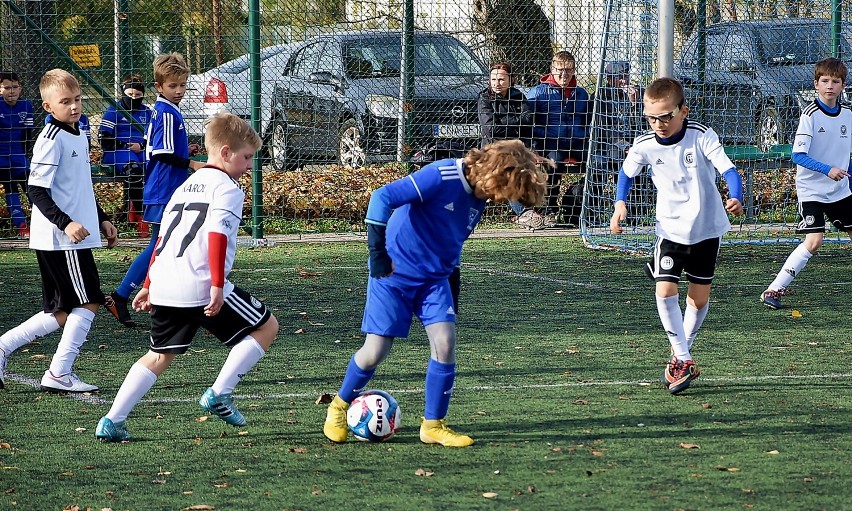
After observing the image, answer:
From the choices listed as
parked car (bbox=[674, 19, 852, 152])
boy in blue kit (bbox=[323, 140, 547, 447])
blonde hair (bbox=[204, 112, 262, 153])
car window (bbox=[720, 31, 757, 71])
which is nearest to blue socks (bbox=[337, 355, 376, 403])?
boy in blue kit (bbox=[323, 140, 547, 447])

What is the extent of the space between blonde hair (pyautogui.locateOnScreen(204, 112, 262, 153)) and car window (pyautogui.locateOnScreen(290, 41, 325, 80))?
8467mm

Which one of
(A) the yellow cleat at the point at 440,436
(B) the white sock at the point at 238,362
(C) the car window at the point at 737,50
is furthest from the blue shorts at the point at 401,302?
(C) the car window at the point at 737,50

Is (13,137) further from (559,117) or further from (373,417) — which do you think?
(373,417)

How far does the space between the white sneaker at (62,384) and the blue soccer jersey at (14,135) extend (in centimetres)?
713

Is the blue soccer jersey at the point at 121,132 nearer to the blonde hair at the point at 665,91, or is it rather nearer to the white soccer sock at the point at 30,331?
the white soccer sock at the point at 30,331

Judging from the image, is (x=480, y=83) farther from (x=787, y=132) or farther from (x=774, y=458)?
(x=774, y=458)

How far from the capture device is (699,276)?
6355 millimetres

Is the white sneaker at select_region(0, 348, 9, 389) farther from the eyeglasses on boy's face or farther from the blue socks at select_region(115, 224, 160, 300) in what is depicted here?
the eyeglasses on boy's face

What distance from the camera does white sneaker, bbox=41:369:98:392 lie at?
6.11 meters

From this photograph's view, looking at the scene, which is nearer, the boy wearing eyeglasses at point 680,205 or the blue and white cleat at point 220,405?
the blue and white cleat at point 220,405

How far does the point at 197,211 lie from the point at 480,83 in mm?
9575

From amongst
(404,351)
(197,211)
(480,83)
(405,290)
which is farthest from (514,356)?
(480,83)

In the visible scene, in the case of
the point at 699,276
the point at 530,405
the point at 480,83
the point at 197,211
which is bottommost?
the point at 530,405

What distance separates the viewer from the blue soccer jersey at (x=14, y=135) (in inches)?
501
